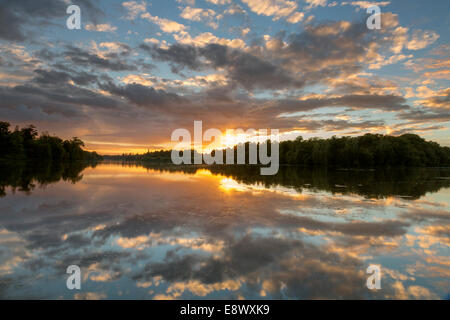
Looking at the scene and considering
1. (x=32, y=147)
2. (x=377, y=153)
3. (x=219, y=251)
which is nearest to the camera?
(x=219, y=251)

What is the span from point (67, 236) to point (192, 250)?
400 cm

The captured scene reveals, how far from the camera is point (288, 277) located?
16.5 ft

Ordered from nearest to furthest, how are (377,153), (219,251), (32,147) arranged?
(219,251), (377,153), (32,147)

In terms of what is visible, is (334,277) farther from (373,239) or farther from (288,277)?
(373,239)

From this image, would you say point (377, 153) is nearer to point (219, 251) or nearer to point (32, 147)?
point (219, 251)

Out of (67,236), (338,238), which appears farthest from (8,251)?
(338,238)

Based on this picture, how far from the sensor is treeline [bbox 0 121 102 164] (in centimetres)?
7156

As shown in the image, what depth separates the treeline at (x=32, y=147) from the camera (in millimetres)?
71562

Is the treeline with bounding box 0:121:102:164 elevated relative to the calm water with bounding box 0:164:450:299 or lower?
elevated

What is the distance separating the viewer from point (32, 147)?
284ft

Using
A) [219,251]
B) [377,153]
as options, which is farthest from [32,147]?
[377,153]

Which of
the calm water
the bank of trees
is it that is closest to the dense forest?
the bank of trees

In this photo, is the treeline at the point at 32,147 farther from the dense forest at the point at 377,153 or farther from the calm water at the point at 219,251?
the dense forest at the point at 377,153

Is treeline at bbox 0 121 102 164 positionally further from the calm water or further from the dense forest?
the dense forest
